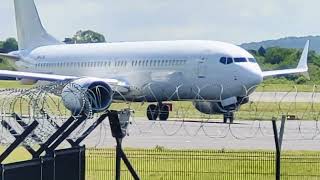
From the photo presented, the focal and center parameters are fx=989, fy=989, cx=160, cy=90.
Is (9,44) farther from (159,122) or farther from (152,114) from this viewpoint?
(159,122)

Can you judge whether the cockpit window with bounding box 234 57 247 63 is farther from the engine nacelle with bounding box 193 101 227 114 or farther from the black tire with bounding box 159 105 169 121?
the engine nacelle with bounding box 193 101 227 114

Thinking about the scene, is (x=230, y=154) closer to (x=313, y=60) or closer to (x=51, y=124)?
(x=51, y=124)

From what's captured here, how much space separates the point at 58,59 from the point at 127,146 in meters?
29.3

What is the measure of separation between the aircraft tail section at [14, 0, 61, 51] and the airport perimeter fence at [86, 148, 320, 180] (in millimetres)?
40987

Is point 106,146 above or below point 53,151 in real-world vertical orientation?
below

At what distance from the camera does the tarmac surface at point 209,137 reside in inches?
1155

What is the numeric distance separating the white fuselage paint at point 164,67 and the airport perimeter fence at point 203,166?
1988 cm

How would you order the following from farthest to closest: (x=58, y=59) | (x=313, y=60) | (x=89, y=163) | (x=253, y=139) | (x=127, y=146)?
(x=313, y=60) → (x=58, y=59) → (x=253, y=139) → (x=127, y=146) → (x=89, y=163)

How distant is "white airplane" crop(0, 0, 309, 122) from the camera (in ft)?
144

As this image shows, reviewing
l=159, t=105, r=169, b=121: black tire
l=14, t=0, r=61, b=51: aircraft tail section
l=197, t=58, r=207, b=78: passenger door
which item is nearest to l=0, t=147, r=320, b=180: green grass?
l=159, t=105, r=169, b=121: black tire

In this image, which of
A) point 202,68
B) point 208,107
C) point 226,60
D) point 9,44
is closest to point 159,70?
point 202,68

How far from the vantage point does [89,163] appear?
71.3 ft

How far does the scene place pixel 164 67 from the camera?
48.8m

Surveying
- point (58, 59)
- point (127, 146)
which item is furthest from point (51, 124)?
point (58, 59)
